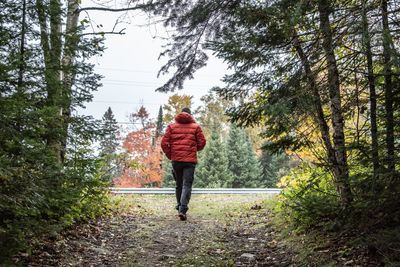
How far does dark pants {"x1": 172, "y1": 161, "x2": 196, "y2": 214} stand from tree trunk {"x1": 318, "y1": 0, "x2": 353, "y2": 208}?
357cm

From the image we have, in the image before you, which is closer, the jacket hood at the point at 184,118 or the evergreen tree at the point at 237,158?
the jacket hood at the point at 184,118

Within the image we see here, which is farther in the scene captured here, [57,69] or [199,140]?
[199,140]

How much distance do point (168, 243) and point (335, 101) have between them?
3396 mm

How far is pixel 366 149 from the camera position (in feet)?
12.4

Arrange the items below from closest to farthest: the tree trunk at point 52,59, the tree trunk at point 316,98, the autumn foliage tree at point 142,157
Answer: the tree trunk at point 316,98 < the tree trunk at point 52,59 < the autumn foliage tree at point 142,157

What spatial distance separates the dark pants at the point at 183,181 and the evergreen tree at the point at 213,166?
2638cm

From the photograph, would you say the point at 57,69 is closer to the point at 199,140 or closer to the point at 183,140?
the point at 183,140

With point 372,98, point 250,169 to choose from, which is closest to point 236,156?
point 250,169

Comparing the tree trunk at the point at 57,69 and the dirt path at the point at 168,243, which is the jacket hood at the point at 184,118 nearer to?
the dirt path at the point at 168,243

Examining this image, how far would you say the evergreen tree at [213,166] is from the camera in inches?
1382

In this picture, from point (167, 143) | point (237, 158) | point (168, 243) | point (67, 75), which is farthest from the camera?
point (237, 158)

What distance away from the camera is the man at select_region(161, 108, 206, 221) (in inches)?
324

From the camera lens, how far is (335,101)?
5125mm

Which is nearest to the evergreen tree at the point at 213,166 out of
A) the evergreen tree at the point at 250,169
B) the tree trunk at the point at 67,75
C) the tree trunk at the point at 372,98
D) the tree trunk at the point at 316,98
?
the evergreen tree at the point at 250,169
